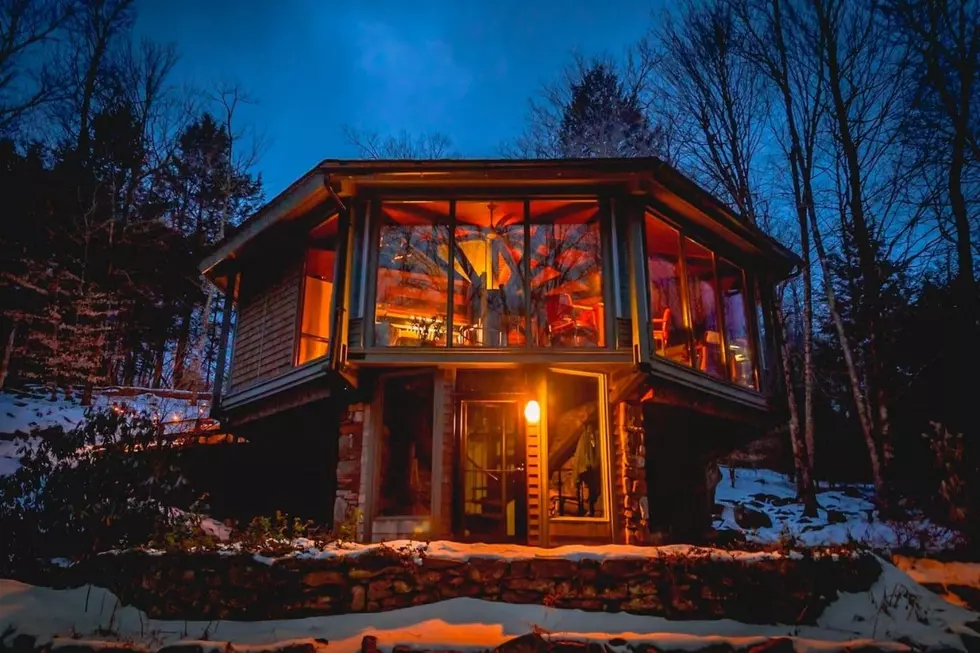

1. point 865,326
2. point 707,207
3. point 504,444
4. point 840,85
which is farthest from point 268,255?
point 840,85

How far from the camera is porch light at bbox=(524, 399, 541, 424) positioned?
8.52 metres

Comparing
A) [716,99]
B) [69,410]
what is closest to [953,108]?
[716,99]

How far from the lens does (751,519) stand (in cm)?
1298

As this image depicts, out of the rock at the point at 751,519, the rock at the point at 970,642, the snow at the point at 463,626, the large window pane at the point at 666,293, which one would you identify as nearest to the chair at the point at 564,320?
the large window pane at the point at 666,293

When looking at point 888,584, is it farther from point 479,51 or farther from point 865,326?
point 479,51

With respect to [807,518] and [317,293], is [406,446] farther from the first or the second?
[807,518]

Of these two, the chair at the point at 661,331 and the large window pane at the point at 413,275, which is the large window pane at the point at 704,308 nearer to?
the chair at the point at 661,331

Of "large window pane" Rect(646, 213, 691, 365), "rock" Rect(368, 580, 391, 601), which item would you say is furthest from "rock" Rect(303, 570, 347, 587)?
"large window pane" Rect(646, 213, 691, 365)

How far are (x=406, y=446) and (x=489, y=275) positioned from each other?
8.61ft

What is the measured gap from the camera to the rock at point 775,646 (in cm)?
478

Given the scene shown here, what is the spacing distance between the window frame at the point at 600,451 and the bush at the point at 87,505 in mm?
4285

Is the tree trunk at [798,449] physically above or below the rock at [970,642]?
above

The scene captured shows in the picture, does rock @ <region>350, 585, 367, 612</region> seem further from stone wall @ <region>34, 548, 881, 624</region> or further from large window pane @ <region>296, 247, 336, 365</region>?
large window pane @ <region>296, 247, 336, 365</region>

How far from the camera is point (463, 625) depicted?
516 cm
